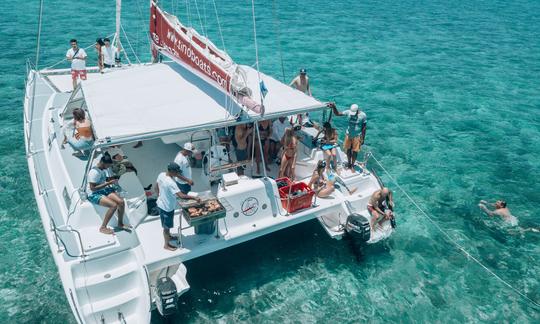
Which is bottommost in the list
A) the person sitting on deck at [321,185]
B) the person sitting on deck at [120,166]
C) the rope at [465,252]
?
the rope at [465,252]

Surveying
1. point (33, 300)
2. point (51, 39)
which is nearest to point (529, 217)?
point (33, 300)

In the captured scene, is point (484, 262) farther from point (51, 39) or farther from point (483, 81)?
point (51, 39)

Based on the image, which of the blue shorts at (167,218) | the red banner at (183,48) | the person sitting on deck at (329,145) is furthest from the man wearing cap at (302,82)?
the blue shorts at (167,218)

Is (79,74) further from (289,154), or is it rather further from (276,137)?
(289,154)

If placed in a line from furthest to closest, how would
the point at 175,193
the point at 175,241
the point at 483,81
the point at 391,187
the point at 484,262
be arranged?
the point at 483,81
the point at 391,187
the point at 484,262
the point at 175,241
the point at 175,193

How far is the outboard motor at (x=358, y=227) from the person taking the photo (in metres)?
8.43

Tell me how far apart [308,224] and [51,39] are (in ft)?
68.9

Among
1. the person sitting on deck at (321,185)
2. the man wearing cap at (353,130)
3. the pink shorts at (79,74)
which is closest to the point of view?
the person sitting on deck at (321,185)

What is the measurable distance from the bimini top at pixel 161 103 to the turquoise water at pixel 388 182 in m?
3.02

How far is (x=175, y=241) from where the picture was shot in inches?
297

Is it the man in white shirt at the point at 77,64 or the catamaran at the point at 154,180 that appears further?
the man in white shirt at the point at 77,64

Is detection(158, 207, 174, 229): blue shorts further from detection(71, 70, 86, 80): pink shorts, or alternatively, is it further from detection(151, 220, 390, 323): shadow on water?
detection(71, 70, 86, 80): pink shorts

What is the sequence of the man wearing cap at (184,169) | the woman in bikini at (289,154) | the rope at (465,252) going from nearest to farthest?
the man wearing cap at (184,169) < the rope at (465,252) < the woman in bikini at (289,154)

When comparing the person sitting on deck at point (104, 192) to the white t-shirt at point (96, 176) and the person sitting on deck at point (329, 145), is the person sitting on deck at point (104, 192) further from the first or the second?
the person sitting on deck at point (329, 145)
